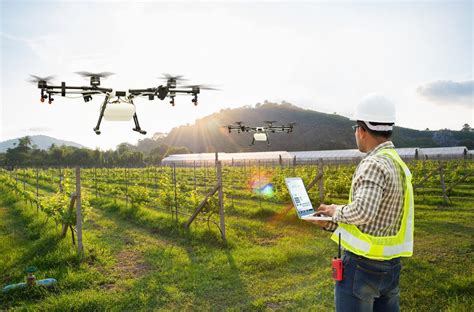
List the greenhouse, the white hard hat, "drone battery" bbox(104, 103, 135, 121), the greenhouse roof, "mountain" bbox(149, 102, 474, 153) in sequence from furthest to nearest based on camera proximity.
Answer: "mountain" bbox(149, 102, 474, 153)
the greenhouse roof
the greenhouse
"drone battery" bbox(104, 103, 135, 121)
the white hard hat

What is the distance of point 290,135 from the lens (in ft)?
272

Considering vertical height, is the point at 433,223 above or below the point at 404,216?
below

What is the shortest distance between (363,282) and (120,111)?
485cm

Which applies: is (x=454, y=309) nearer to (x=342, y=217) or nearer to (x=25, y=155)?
(x=342, y=217)

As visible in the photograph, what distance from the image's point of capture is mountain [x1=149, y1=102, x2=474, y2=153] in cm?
7275

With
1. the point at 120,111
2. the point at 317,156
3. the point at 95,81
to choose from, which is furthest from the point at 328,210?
the point at 317,156

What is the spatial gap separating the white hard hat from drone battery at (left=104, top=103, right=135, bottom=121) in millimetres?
4420

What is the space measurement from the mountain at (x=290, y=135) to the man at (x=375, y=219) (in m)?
58.8

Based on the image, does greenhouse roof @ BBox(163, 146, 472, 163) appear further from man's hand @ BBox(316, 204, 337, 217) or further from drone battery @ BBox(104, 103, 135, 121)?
man's hand @ BBox(316, 204, 337, 217)

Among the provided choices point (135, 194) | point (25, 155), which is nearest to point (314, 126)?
point (25, 155)

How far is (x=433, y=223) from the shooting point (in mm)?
9812

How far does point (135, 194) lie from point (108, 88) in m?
6.47

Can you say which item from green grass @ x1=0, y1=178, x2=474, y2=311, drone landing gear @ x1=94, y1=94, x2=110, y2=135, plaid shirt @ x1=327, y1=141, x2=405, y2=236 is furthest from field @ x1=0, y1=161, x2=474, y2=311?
plaid shirt @ x1=327, y1=141, x2=405, y2=236

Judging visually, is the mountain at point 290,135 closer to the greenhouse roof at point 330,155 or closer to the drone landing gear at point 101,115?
the greenhouse roof at point 330,155
